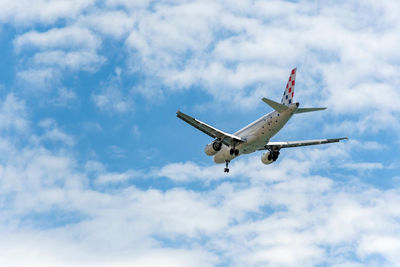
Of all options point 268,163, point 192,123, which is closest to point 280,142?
point 268,163

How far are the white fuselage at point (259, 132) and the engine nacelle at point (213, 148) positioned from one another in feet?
6.31

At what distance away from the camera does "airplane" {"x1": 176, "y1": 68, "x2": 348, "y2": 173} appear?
69.4 metres

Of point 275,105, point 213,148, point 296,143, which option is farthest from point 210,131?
point 296,143

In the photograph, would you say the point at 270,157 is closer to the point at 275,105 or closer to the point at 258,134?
the point at 258,134

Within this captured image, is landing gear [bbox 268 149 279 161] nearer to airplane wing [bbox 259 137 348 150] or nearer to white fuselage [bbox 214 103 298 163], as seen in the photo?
airplane wing [bbox 259 137 348 150]

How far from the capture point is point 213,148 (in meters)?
75.1

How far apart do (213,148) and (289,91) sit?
11.9 meters

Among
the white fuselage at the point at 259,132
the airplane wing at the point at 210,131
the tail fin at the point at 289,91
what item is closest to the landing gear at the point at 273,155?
the white fuselage at the point at 259,132

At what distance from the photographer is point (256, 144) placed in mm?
74438

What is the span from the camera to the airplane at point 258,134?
6944 centimetres

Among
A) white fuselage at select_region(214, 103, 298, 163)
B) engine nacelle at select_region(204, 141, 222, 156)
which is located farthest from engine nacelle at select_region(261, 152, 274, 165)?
engine nacelle at select_region(204, 141, 222, 156)

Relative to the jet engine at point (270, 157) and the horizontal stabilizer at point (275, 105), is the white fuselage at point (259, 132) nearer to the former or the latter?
the horizontal stabilizer at point (275, 105)

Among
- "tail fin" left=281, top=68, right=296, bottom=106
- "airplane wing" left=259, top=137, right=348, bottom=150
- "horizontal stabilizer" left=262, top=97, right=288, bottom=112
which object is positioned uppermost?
"tail fin" left=281, top=68, right=296, bottom=106

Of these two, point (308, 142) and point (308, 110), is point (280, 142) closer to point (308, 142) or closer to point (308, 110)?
point (308, 142)
